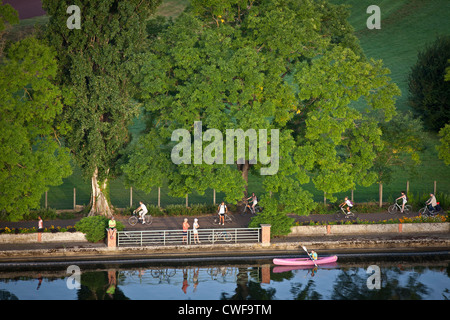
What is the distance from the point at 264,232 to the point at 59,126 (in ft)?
48.5

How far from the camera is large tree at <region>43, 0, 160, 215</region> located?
118 feet

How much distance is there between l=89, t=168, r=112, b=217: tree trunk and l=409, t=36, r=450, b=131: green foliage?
4005cm

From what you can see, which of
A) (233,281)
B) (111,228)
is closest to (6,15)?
(111,228)

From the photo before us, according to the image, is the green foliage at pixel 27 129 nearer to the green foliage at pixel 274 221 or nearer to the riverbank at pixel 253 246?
the riverbank at pixel 253 246

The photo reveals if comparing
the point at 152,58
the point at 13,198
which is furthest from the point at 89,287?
the point at 152,58

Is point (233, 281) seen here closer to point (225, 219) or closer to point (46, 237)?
point (225, 219)

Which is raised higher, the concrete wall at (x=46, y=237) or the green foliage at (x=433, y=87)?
the green foliage at (x=433, y=87)

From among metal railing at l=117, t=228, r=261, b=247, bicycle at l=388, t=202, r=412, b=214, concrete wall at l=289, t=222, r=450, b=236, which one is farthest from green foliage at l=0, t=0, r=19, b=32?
bicycle at l=388, t=202, r=412, b=214

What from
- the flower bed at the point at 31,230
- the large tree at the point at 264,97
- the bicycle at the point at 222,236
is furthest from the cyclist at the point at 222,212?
the flower bed at the point at 31,230

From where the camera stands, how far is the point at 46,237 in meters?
32.9

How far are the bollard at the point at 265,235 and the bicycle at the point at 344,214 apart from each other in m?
7.85

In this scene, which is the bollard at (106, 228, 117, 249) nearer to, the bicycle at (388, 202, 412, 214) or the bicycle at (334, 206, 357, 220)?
the bicycle at (334, 206, 357, 220)

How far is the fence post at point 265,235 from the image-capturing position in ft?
108
